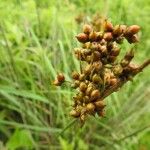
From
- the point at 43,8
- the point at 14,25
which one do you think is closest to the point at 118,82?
the point at 14,25

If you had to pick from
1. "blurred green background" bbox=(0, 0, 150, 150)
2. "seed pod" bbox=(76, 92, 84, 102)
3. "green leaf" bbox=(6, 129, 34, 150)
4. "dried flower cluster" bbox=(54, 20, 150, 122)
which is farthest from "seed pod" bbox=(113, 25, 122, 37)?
"green leaf" bbox=(6, 129, 34, 150)

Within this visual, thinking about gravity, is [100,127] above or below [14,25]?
below

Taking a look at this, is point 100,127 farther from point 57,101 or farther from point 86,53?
point 86,53

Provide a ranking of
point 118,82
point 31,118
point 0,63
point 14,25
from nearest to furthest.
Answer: point 118,82 → point 31,118 → point 0,63 → point 14,25

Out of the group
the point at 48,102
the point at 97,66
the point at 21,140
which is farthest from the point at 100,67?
the point at 21,140

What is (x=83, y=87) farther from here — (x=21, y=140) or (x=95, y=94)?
(x=21, y=140)

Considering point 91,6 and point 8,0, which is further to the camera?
point 91,6

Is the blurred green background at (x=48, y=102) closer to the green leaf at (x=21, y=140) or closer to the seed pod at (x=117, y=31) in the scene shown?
the green leaf at (x=21, y=140)

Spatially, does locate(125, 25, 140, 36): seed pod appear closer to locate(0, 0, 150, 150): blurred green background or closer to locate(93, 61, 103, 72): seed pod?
locate(93, 61, 103, 72): seed pod
